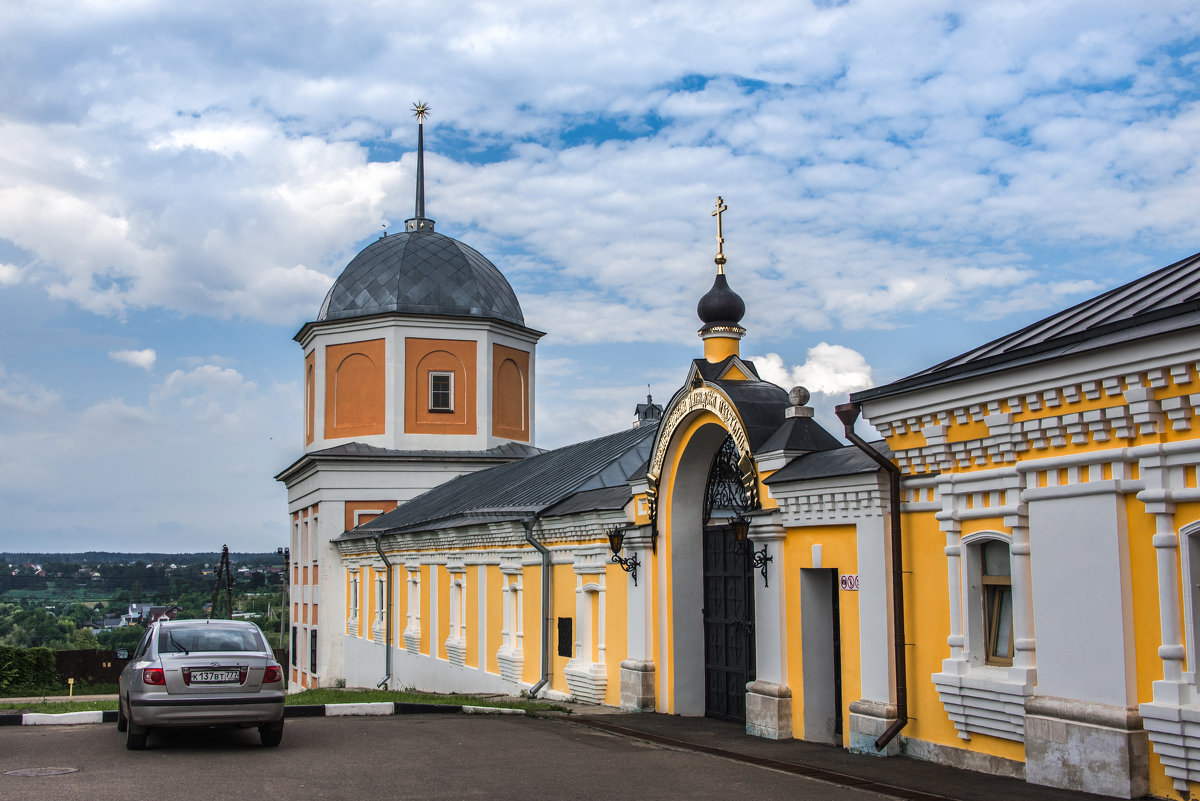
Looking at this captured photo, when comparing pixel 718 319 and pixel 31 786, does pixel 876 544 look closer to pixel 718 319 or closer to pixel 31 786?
pixel 718 319

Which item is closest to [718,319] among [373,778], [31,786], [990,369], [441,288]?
[990,369]

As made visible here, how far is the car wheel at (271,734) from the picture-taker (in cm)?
1137

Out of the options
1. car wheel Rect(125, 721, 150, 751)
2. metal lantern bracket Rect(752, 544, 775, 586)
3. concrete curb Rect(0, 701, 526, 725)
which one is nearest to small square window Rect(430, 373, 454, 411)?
concrete curb Rect(0, 701, 526, 725)

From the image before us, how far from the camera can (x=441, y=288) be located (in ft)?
124

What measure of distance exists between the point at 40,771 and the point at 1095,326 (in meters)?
8.79

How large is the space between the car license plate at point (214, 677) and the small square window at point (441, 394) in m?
26.0

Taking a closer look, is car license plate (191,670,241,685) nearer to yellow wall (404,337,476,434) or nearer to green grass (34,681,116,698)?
yellow wall (404,337,476,434)

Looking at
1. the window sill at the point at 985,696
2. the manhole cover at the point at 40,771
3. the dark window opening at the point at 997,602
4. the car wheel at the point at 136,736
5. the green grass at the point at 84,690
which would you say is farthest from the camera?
the green grass at the point at 84,690

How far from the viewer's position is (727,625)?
48.5 ft

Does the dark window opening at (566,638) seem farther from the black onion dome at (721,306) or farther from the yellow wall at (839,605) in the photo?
the yellow wall at (839,605)

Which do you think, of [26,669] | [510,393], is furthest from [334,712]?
[26,669]

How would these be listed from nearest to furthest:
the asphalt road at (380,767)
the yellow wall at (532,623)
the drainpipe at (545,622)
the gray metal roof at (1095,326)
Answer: the gray metal roof at (1095,326), the asphalt road at (380,767), the drainpipe at (545,622), the yellow wall at (532,623)

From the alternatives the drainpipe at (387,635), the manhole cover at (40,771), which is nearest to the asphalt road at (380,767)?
the manhole cover at (40,771)

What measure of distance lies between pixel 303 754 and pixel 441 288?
90.6 ft
